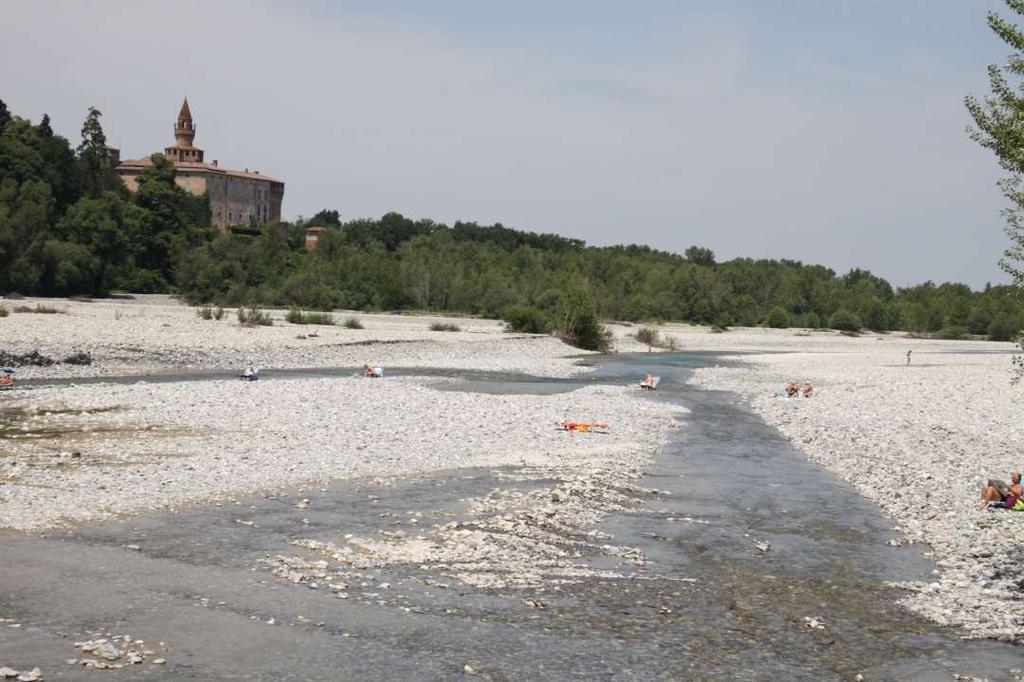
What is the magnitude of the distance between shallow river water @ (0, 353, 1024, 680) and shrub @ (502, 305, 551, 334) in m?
66.7

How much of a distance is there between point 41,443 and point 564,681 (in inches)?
642

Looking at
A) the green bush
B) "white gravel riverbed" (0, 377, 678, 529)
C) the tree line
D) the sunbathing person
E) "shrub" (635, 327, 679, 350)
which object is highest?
the tree line

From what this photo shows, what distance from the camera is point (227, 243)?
4764 inches

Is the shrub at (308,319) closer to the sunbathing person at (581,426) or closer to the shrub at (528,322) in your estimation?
the shrub at (528,322)

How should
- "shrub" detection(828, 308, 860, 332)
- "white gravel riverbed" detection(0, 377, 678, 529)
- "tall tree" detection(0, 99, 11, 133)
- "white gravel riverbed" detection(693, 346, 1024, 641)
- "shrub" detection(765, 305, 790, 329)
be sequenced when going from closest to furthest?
"white gravel riverbed" detection(693, 346, 1024, 641) < "white gravel riverbed" detection(0, 377, 678, 529) < "tall tree" detection(0, 99, 11, 133) < "shrub" detection(765, 305, 790, 329) < "shrub" detection(828, 308, 860, 332)

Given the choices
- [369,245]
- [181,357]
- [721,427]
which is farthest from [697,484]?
[369,245]

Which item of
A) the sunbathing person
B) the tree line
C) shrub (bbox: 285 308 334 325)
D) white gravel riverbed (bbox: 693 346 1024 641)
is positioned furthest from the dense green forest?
the sunbathing person

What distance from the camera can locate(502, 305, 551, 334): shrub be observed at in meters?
85.5

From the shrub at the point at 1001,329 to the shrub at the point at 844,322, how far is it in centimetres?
1816

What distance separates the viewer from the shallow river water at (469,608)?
10906mm

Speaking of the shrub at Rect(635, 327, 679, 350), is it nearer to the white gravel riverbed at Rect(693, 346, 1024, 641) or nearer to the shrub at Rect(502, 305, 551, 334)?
the shrub at Rect(502, 305, 551, 334)

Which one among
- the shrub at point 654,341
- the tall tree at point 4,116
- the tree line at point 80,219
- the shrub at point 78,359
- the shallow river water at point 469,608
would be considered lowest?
the shallow river water at point 469,608

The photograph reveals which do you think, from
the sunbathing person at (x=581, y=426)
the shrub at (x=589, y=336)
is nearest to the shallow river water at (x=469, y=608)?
the sunbathing person at (x=581, y=426)

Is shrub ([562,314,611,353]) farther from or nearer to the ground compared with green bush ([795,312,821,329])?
nearer to the ground
